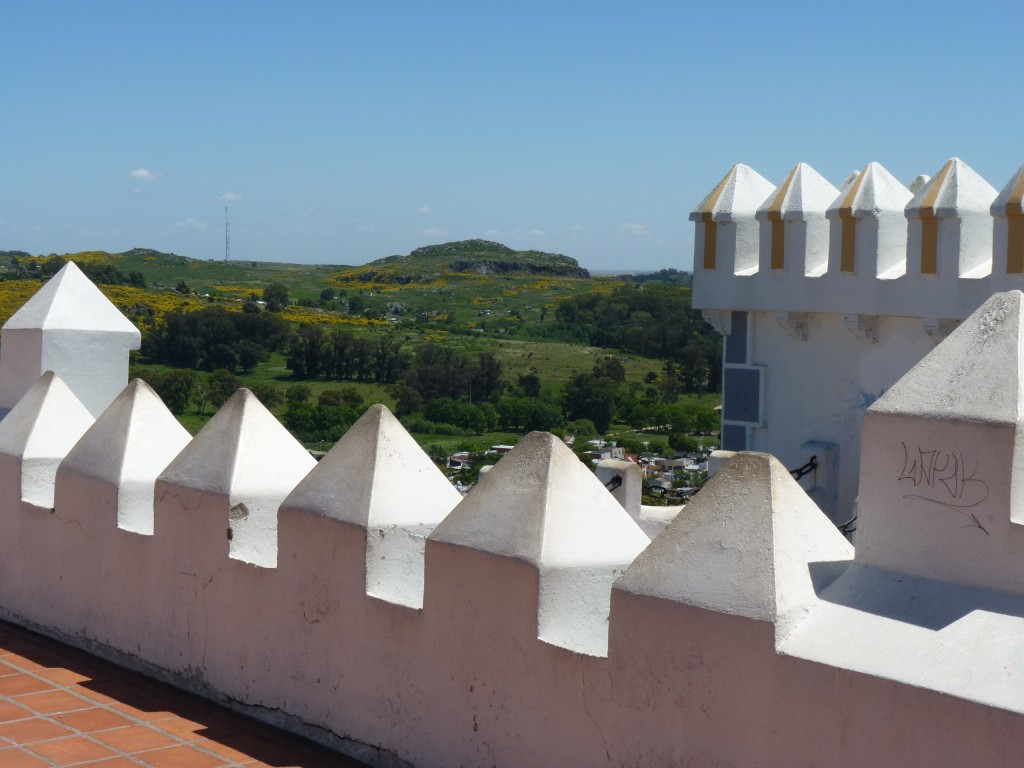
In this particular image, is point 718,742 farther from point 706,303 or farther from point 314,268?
point 314,268

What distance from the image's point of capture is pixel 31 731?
16.0ft

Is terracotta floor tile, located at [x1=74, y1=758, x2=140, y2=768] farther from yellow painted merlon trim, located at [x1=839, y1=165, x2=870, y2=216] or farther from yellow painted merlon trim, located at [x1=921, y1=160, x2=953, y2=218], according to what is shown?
yellow painted merlon trim, located at [x1=839, y1=165, x2=870, y2=216]

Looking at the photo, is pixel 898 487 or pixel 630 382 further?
pixel 630 382

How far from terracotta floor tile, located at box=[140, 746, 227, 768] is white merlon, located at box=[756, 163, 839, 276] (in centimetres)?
567

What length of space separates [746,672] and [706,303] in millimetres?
6444

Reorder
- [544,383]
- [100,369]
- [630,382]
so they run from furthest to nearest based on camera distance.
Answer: [544,383]
[630,382]
[100,369]

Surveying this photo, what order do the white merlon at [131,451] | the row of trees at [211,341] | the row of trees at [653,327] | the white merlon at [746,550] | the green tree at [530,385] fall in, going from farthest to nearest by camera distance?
the row of trees at [211,341]
the green tree at [530,385]
the row of trees at [653,327]
the white merlon at [131,451]
the white merlon at [746,550]

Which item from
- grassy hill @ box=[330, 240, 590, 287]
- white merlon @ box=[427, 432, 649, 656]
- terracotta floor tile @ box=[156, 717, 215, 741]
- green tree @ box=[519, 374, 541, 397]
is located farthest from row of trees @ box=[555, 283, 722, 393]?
white merlon @ box=[427, 432, 649, 656]

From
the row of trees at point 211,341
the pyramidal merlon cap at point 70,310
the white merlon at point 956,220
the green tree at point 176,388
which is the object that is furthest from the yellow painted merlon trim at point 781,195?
the row of trees at point 211,341

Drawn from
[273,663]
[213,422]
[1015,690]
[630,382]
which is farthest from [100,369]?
[630,382]

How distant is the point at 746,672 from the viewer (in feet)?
11.6

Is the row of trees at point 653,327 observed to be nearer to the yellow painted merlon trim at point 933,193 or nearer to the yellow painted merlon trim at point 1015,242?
the yellow painted merlon trim at point 933,193

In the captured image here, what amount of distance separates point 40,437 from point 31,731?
2097 millimetres

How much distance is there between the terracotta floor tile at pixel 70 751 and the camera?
4.60 meters
